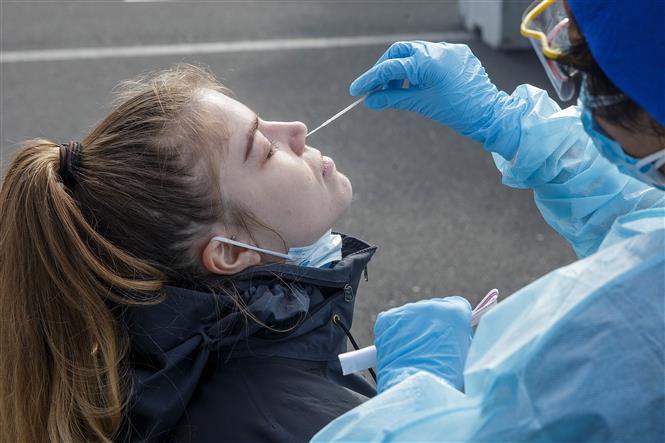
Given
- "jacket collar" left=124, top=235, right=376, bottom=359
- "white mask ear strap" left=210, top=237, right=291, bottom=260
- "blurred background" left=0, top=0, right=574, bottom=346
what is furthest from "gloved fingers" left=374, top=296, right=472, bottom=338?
"blurred background" left=0, top=0, right=574, bottom=346

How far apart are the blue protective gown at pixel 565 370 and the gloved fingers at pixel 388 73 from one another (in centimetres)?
67

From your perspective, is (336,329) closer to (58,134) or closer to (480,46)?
(58,134)

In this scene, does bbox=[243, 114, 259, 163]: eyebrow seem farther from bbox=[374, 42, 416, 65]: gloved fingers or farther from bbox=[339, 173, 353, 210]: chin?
bbox=[374, 42, 416, 65]: gloved fingers

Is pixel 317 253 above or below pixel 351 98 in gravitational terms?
above

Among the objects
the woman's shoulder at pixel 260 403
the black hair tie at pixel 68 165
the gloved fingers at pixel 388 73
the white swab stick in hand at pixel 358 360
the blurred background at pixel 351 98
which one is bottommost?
the blurred background at pixel 351 98

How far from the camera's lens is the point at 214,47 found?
251 inches

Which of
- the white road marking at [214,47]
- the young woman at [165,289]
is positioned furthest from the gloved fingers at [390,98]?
the white road marking at [214,47]

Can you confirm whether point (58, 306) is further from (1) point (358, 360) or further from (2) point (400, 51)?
(2) point (400, 51)

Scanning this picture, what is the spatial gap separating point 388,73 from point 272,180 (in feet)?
1.21

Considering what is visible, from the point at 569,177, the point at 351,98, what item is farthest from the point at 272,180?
the point at 351,98

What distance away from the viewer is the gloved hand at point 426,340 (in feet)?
5.17

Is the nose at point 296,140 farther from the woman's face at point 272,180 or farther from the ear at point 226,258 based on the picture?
the ear at point 226,258

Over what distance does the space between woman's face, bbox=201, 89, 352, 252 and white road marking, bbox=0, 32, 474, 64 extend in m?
4.55

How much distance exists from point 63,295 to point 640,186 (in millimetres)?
1159
